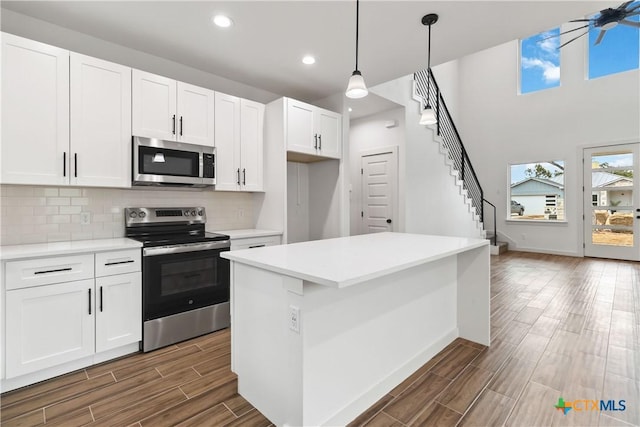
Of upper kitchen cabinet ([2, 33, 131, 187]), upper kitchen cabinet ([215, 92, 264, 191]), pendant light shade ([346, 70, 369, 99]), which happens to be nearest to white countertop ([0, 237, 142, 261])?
upper kitchen cabinet ([2, 33, 131, 187])

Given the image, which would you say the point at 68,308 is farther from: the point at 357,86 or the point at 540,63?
the point at 540,63

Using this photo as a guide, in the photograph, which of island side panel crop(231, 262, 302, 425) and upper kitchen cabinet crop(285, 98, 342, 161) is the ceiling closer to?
upper kitchen cabinet crop(285, 98, 342, 161)

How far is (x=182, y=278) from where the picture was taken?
2.81 metres

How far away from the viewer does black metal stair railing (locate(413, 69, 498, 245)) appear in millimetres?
5807

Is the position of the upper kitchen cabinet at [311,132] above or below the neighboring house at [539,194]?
above

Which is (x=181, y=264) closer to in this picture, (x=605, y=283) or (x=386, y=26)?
(x=386, y=26)

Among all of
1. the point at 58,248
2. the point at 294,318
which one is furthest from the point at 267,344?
the point at 58,248

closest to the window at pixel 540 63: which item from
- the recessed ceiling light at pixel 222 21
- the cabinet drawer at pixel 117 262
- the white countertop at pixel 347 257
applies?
the white countertop at pixel 347 257

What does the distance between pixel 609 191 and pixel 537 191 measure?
1266mm

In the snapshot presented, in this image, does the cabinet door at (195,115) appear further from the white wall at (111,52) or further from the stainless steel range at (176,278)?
the stainless steel range at (176,278)

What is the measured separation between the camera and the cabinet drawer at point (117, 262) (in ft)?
7.91

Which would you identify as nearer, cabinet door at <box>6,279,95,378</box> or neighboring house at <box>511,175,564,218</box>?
cabinet door at <box>6,279,95,378</box>

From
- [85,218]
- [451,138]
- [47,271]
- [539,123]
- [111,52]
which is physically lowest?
[47,271]

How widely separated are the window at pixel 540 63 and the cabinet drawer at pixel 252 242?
7474 millimetres
